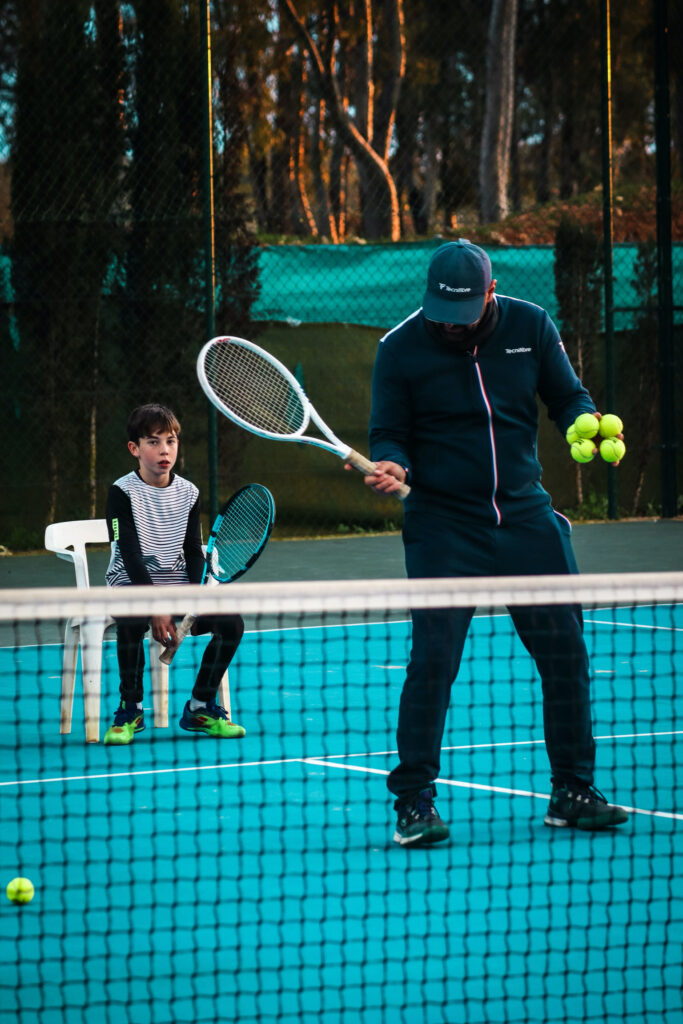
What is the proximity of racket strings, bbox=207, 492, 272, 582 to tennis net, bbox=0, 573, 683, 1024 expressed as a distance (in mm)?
496

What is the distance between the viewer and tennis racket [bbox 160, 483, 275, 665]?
193 inches

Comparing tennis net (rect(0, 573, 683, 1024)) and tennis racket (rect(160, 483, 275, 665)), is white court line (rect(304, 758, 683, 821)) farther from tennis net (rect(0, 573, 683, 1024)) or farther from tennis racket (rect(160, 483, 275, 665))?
tennis racket (rect(160, 483, 275, 665))

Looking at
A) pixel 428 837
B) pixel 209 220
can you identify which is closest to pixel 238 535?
A: pixel 428 837

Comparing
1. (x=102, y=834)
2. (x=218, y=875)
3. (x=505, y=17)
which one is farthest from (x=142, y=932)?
(x=505, y=17)

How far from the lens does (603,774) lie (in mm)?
4453

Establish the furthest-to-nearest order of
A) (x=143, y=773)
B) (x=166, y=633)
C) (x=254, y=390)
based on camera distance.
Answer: (x=254, y=390)
(x=166, y=633)
(x=143, y=773)

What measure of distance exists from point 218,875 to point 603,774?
4.69 ft

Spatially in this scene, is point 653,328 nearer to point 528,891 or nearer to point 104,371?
point 104,371

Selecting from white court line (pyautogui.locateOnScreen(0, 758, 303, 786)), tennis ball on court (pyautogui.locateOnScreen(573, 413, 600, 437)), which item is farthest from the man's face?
white court line (pyautogui.locateOnScreen(0, 758, 303, 786))

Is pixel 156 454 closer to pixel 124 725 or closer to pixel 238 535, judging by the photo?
pixel 238 535

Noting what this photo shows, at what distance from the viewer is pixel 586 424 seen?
385 centimetres

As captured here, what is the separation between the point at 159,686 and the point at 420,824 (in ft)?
5.17

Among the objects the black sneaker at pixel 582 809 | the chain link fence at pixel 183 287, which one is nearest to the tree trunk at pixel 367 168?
the chain link fence at pixel 183 287

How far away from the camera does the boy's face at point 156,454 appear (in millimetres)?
4926
